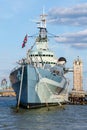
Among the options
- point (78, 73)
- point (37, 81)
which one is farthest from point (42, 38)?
point (78, 73)

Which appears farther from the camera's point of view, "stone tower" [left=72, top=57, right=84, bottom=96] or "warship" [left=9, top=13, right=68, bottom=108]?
"stone tower" [left=72, top=57, right=84, bottom=96]

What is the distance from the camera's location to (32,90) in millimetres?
65688

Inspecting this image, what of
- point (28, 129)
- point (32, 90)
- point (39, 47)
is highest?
point (39, 47)

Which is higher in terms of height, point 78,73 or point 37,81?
point 78,73

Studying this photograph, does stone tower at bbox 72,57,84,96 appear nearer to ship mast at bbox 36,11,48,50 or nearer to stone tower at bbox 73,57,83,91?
stone tower at bbox 73,57,83,91

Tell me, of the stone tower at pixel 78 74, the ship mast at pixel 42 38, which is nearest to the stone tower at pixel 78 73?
the stone tower at pixel 78 74

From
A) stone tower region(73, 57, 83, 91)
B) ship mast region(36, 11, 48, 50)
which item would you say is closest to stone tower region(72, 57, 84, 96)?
stone tower region(73, 57, 83, 91)

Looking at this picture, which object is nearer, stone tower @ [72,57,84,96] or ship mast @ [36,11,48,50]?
ship mast @ [36,11,48,50]

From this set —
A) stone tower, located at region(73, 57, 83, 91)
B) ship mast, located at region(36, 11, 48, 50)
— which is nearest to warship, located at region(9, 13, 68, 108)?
ship mast, located at region(36, 11, 48, 50)

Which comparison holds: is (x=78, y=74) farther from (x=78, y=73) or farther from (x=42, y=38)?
(x=42, y=38)

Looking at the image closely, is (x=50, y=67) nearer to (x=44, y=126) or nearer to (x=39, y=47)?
(x=39, y=47)

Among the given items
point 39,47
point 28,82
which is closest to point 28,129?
point 28,82

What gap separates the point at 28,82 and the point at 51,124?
1900cm

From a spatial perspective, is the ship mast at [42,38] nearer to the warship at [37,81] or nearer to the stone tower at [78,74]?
the warship at [37,81]
